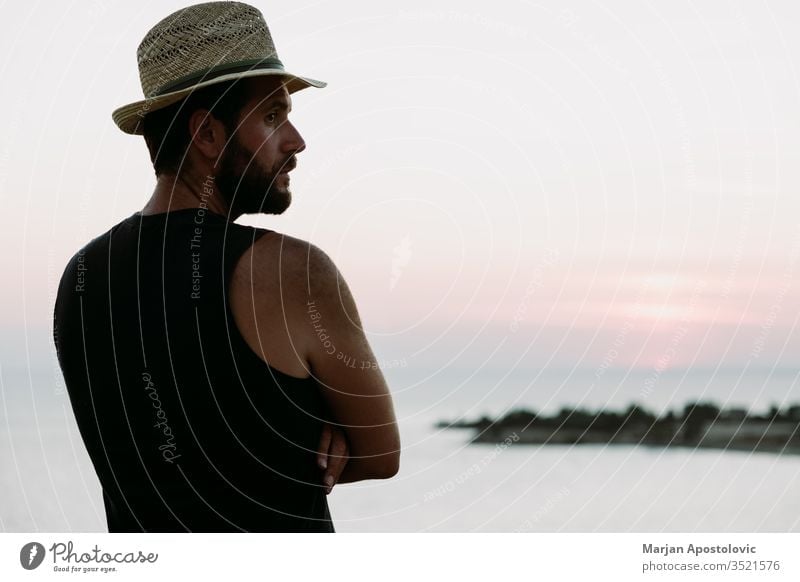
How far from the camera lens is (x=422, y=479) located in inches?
1145

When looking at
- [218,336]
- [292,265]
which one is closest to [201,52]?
[292,265]

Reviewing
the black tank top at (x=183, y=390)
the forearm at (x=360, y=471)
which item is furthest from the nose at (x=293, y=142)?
the forearm at (x=360, y=471)

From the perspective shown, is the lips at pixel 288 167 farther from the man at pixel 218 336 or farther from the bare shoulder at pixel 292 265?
the bare shoulder at pixel 292 265

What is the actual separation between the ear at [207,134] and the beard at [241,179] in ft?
0.10

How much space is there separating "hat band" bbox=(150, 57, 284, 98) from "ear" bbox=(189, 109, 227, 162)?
0.37 feet

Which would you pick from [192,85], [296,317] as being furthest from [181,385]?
[192,85]

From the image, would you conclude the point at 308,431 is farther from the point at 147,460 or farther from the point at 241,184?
the point at 241,184

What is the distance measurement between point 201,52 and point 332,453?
1.35 m

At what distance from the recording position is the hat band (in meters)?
3.24

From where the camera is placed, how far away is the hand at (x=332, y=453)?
294cm

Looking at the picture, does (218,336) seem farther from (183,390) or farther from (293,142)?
(293,142)

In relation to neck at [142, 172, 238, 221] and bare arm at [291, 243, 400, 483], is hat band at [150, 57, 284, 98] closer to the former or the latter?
neck at [142, 172, 238, 221]

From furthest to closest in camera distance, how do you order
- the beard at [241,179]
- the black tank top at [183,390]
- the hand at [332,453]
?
the beard at [241,179] → the hand at [332,453] → the black tank top at [183,390]
